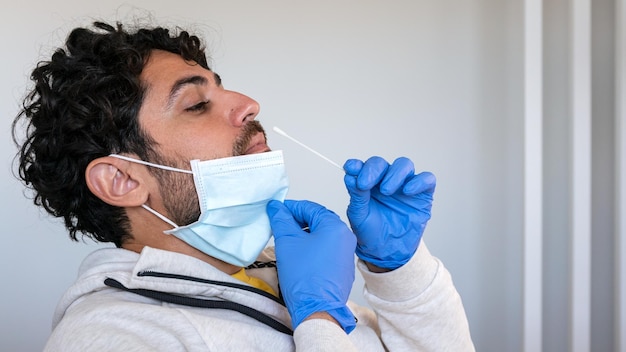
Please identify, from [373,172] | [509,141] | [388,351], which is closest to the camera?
[373,172]

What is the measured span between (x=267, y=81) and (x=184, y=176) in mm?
1153

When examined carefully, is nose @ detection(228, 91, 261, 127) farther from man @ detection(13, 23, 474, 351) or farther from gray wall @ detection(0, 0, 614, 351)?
gray wall @ detection(0, 0, 614, 351)

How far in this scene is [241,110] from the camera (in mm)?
1270

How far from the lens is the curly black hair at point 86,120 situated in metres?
1.21

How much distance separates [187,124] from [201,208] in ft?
0.56

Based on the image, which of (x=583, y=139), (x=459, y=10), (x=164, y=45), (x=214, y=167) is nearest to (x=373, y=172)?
(x=214, y=167)

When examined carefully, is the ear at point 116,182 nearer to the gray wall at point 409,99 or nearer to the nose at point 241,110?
the nose at point 241,110

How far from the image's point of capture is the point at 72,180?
1.25 m

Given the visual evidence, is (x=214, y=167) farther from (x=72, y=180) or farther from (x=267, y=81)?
(x=267, y=81)

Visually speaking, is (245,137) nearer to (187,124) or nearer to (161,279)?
(187,124)

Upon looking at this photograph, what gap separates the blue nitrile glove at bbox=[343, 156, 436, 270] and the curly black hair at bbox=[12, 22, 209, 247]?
42cm

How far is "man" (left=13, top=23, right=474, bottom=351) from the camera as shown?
110cm

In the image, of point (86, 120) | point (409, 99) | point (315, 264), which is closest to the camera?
point (315, 264)

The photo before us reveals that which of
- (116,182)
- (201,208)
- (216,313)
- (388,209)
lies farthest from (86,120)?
(388,209)
